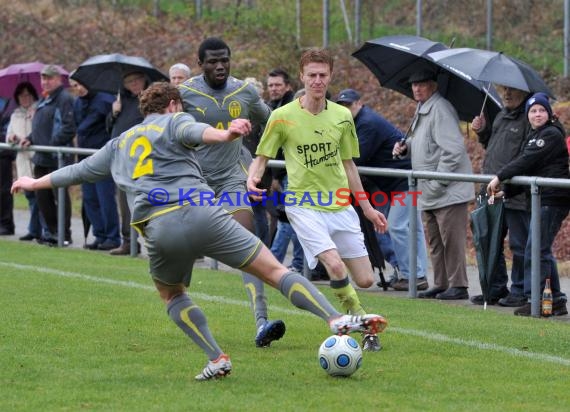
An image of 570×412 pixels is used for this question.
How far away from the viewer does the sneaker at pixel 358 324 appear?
7934mm

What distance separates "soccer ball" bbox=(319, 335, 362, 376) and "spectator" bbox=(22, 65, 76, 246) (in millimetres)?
9847

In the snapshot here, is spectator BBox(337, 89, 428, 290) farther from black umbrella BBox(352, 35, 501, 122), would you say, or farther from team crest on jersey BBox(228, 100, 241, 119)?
team crest on jersey BBox(228, 100, 241, 119)

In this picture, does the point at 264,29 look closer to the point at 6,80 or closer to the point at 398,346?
the point at 6,80

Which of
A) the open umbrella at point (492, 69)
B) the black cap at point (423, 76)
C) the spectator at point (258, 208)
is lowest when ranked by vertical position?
the spectator at point (258, 208)

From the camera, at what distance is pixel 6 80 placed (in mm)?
18859

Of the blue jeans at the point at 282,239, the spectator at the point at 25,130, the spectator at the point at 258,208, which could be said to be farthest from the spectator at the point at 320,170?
the spectator at the point at 25,130

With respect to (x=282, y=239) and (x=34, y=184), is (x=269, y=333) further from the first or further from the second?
(x=282, y=239)

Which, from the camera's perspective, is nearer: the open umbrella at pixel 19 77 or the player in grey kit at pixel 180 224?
the player in grey kit at pixel 180 224

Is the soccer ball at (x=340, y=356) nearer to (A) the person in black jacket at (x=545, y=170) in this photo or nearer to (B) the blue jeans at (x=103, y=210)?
(A) the person in black jacket at (x=545, y=170)

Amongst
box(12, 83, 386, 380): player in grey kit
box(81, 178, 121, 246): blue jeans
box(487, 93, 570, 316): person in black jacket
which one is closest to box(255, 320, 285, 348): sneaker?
box(12, 83, 386, 380): player in grey kit

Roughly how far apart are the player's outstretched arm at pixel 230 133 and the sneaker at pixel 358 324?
1366 mm

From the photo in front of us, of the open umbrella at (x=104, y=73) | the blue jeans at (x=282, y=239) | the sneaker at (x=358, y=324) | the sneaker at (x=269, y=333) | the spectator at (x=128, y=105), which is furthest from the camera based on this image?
the open umbrella at (x=104, y=73)

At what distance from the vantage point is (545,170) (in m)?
11.5

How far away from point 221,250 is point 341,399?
4.09 feet
